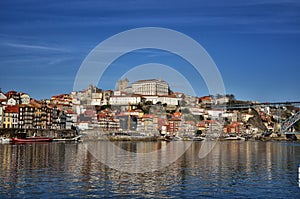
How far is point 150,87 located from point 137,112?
23.9m

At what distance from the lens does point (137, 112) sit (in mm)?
98375

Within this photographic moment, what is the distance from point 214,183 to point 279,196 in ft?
9.23

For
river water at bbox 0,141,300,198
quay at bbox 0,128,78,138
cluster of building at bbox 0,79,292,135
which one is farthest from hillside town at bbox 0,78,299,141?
river water at bbox 0,141,300,198

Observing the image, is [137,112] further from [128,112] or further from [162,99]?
[162,99]

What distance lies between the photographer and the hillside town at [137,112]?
68625 millimetres

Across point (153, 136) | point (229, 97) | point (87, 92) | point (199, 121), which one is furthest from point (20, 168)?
point (229, 97)

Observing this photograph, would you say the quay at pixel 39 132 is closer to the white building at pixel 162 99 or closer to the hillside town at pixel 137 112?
the hillside town at pixel 137 112

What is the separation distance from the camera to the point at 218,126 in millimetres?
103688

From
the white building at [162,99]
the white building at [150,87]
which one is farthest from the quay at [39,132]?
the white building at [150,87]

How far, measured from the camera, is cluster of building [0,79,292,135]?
67.4m

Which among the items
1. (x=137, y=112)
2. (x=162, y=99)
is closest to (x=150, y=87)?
(x=162, y=99)

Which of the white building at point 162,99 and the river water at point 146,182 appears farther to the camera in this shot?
the white building at point 162,99

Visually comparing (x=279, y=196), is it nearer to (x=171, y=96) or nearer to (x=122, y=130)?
(x=122, y=130)

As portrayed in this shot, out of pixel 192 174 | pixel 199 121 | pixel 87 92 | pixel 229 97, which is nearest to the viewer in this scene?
pixel 192 174
